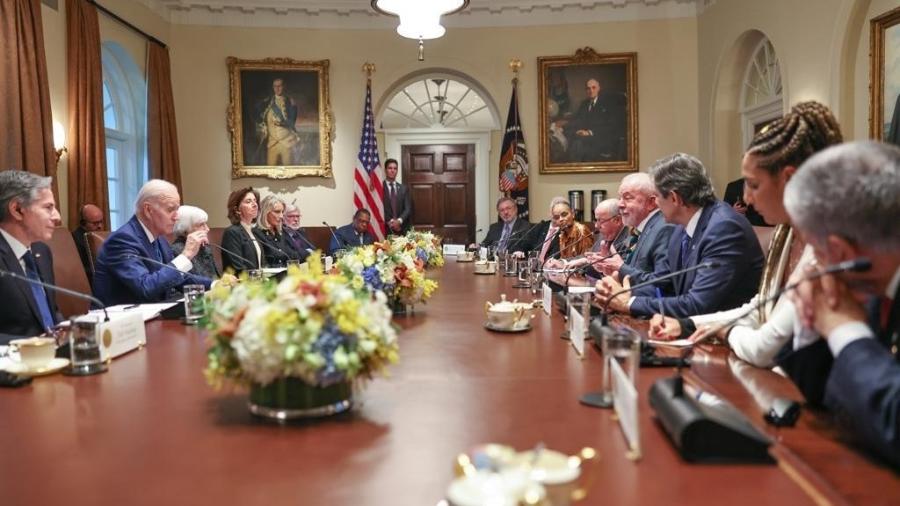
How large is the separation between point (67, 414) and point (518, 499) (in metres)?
1.03

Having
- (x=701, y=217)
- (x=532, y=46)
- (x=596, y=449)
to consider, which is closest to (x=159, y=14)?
(x=532, y=46)

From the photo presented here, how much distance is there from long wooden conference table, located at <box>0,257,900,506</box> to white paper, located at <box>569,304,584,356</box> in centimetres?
4

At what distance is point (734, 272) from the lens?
2531mm

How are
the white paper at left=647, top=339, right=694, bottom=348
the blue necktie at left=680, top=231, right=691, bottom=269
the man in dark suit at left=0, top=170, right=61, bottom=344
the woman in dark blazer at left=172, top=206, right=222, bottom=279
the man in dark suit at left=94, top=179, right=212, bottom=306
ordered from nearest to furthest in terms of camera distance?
the white paper at left=647, top=339, right=694, bottom=348, the man in dark suit at left=0, top=170, right=61, bottom=344, the blue necktie at left=680, top=231, right=691, bottom=269, the man in dark suit at left=94, top=179, right=212, bottom=306, the woman in dark blazer at left=172, top=206, right=222, bottom=279

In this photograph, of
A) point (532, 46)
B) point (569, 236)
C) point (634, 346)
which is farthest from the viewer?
point (532, 46)

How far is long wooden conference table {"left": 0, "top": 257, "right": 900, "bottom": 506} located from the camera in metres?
0.97

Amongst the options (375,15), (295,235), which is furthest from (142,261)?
(375,15)

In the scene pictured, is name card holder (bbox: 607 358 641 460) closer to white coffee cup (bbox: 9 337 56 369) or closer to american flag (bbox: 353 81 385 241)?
white coffee cup (bbox: 9 337 56 369)

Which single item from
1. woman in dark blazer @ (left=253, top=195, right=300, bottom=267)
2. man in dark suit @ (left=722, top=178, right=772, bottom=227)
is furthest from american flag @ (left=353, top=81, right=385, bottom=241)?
man in dark suit @ (left=722, top=178, right=772, bottom=227)

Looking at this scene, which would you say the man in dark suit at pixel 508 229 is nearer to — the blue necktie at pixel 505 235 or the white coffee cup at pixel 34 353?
the blue necktie at pixel 505 235

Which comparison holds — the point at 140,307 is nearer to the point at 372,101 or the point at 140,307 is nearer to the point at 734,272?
the point at 734,272

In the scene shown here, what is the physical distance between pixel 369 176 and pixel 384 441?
293 inches

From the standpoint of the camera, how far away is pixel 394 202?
8.80m

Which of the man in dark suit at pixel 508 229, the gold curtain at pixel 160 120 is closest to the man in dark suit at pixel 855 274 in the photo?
the man in dark suit at pixel 508 229
